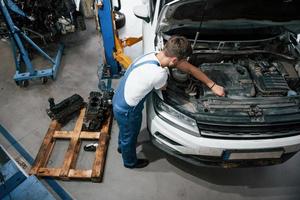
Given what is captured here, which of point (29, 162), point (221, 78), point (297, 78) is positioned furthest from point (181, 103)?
point (29, 162)

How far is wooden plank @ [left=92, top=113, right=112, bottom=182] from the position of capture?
106 inches

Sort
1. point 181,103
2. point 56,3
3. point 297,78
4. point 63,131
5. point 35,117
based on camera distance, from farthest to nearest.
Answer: point 56,3, point 35,117, point 63,131, point 297,78, point 181,103

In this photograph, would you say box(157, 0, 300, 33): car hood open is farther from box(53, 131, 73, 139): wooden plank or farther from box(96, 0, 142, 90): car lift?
box(53, 131, 73, 139): wooden plank

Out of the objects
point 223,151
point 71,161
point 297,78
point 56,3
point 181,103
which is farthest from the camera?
point 56,3

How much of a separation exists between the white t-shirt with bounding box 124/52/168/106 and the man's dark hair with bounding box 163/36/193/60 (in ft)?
0.49

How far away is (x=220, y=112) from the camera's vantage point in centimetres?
220

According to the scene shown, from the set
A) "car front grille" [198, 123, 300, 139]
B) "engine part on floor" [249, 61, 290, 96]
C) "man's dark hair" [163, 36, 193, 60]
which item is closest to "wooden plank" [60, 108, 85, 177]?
"car front grille" [198, 123, 300, 139]

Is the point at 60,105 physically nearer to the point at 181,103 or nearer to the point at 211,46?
the point at 181,103

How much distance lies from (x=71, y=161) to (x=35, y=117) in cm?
99

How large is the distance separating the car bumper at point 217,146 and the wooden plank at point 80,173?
88 cm

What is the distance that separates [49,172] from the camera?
272cm

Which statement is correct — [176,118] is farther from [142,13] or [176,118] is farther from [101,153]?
[142,13]

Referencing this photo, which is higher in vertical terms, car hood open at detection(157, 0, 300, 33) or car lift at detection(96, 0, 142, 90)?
car hood open at detection(157, 0, 300, 33)

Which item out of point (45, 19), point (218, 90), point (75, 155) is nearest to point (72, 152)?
point (75, 155)
